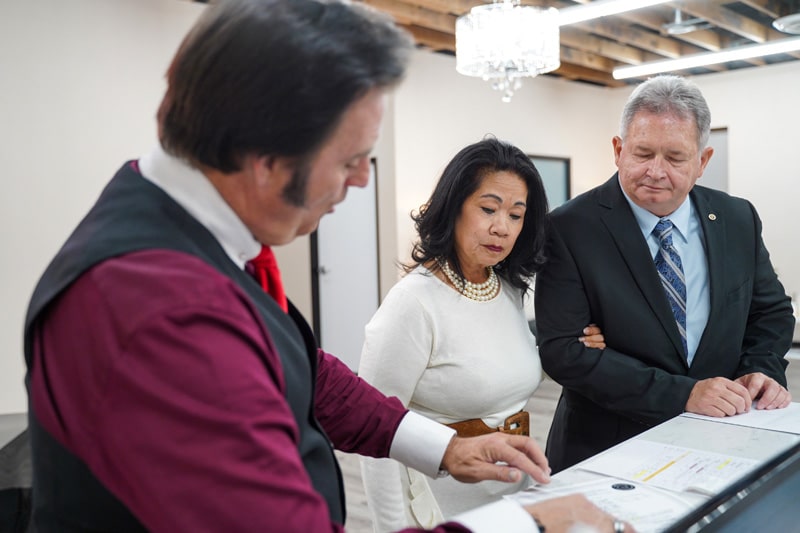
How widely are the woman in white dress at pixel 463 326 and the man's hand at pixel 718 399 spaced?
273 mm

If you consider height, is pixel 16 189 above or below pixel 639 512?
above

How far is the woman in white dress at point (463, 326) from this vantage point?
5.53ft

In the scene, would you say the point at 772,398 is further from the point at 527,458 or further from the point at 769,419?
the point at 527,458

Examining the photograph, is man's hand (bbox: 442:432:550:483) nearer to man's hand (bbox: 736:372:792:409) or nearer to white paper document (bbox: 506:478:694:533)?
A: white paper document (bbox: 506:478:694:533)

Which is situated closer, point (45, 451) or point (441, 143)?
point (45, 451)

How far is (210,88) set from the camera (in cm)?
78

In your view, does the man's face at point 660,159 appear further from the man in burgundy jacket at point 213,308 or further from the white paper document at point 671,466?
the man in burgundy jacket at point 213,308

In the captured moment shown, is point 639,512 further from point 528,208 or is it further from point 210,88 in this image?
point 528,208

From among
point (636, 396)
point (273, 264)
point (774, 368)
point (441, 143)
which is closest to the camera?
point (273, 264)

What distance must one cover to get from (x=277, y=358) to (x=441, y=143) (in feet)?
21.1

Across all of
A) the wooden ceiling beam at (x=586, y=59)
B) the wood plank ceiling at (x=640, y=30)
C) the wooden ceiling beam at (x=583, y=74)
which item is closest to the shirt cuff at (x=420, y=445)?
the wood plank ceiling at (x=640, y=30)

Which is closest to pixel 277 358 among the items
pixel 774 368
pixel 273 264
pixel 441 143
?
pixel 273 264

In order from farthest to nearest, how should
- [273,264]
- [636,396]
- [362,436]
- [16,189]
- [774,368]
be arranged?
[16,189]
[774,368]
[636,396]
[362,436]
[273,264]

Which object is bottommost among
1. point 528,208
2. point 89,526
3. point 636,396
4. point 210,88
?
point 636,396
